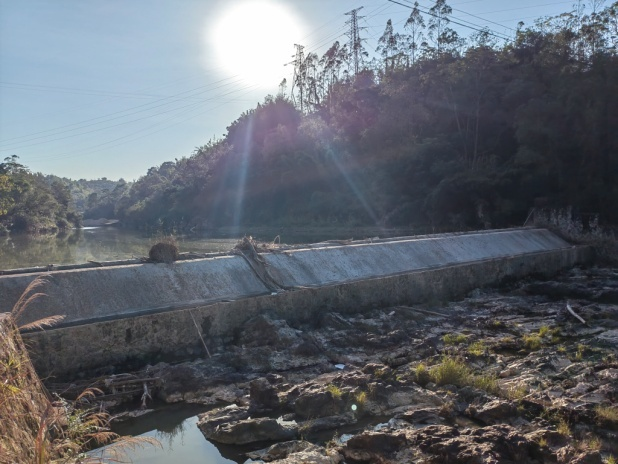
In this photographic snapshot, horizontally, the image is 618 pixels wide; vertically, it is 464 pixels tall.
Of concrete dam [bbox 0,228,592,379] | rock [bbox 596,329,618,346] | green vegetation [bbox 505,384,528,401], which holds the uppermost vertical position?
concrete dam [bbox 0,228,592,379]

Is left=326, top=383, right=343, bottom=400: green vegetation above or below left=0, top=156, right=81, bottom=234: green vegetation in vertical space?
below

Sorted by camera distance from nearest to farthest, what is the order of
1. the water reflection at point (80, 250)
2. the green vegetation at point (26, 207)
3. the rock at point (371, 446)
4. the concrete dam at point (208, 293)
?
the rock at point (371, 446)
the concrete dam at point (208, 293)
the water reflection at point (80, 250)
the green vegetation at point (26, 207)

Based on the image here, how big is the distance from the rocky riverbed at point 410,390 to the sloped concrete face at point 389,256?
1.12m

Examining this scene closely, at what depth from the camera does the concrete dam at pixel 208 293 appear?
22.1 feet

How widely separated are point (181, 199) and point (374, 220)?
101 feet

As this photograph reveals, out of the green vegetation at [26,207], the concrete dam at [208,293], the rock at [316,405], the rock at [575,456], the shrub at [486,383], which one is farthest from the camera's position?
the green vegetation at [26,207]

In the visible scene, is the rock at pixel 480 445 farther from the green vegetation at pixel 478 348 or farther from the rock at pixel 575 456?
the green vegetation at pixel 478 348

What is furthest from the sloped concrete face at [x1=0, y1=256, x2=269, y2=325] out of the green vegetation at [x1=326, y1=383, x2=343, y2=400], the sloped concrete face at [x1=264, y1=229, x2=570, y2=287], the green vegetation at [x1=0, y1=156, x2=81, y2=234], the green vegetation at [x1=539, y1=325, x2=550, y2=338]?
the green vegetation at [x1=0, y1=156, x2=81, y2=234]

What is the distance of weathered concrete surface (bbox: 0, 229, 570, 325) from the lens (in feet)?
23.2

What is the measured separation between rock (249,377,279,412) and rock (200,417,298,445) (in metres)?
0.51

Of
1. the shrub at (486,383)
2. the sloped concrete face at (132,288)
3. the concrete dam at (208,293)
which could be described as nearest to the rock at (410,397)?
the shrub at (486,383)

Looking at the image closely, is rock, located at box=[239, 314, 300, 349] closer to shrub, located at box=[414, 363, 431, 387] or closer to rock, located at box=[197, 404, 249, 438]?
rock, located at box=[197, 404, 249, 438]

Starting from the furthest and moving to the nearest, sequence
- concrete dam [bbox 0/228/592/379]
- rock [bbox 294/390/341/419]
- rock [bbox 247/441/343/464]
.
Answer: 1. concrete dam [bbox 0/228/592/379]
2. rock [bbox 294/390/341/419]
3. rock [bbox 247/441/343/464]

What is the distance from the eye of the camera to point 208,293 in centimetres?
840
